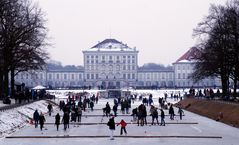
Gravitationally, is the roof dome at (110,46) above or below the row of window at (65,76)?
above

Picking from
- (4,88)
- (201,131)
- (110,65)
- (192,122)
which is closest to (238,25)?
(192,122)

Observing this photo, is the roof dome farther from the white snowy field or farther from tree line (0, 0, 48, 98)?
the white snowy field

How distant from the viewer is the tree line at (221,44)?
1766 inches

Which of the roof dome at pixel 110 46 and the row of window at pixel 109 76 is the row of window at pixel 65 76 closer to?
the row of window at pixel 109 76

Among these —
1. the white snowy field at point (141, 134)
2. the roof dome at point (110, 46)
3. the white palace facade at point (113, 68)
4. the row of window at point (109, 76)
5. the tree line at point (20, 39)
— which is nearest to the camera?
the white snowy field at point (141, 134)

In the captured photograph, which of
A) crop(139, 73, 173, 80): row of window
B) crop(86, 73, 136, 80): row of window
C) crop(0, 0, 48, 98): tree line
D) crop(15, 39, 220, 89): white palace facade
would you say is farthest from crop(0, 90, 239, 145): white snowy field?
crop(139, 73, 173, 80): row of window

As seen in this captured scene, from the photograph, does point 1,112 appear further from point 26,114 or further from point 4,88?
point 4,88

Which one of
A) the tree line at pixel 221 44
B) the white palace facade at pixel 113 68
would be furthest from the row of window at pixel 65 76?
the tree line at pixel 221 44

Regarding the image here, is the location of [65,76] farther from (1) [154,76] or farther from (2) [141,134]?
(2) [141,134]

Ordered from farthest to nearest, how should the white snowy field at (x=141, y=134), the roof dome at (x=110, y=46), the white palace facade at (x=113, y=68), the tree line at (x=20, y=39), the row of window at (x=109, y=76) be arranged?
the roof dome at (x=110, y=46)
the row of window at (x=109, y=76)
the white palace facade at (x=113, y=68)
the tree line at (x=20, y=39)
the white snowy field at (x=141, y=134)

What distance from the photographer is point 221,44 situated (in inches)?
1871

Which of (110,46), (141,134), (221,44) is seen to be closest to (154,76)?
(110,46)

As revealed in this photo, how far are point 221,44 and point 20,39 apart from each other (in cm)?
1785

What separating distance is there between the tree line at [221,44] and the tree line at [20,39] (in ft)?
51.2
